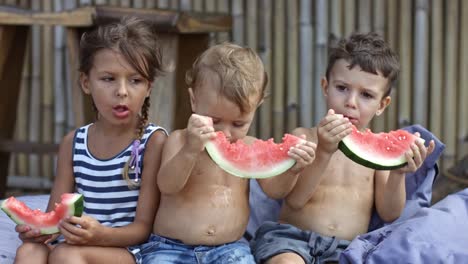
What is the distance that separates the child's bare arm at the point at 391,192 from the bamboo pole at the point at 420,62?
2114 millimetres

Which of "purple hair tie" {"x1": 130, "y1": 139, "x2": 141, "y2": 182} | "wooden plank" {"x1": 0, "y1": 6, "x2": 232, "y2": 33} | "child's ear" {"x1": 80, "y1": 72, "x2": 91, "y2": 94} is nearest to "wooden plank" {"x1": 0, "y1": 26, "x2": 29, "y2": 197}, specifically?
"wooden plank" {"x1": 0, "y1": 6, "x2": 232, "y2": 33}

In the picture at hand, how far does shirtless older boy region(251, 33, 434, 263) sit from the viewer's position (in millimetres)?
3449

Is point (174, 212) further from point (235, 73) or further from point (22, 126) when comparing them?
point (22, 126)

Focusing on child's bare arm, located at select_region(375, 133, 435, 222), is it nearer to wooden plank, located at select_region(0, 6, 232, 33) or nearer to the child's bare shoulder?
the child's bare shoulder

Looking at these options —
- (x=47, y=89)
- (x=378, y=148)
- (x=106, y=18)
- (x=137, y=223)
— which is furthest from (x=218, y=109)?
(x=47, y=89)

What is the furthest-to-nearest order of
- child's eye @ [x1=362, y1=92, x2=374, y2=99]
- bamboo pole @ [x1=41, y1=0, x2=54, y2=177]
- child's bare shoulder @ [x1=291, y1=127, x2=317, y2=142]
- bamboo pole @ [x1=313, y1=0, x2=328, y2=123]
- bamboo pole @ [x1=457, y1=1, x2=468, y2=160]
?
bamboo pole @ [x1=41, y1=0, x2=54, y2=177], bamboo pole @ [x1=313, y1=0, x2=328, y2=123], bamboo pole @ [x1=457, y1=1, x2=468, y2=160], child's bare shoulder @ [x1=291, y1=127, x2=317, y2=142], child's eye @ [x1=362, y1=92, x2=374, y2=99]

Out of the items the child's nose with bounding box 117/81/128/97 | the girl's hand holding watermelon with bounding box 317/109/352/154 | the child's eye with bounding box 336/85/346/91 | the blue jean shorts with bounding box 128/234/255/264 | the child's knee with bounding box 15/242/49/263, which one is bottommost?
the blue jean shorts with bounding box 128/234/255/264

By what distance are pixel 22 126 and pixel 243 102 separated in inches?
128

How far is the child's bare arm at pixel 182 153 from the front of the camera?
9.89 feet

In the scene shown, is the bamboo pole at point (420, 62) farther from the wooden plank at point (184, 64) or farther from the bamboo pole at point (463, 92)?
the wooden plank at point (184, 64)

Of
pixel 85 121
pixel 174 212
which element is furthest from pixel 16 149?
pixel 174 212

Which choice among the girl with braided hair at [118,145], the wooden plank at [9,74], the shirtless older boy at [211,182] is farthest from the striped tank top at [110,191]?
the wooden plank at [9,74]

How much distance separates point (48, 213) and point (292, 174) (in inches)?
34.9

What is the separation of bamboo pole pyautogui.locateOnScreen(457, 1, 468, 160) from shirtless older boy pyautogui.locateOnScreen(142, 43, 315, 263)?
8.63 feet
